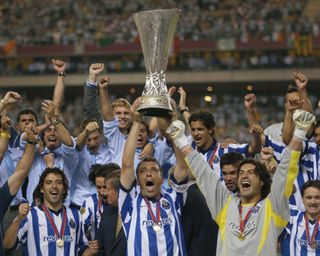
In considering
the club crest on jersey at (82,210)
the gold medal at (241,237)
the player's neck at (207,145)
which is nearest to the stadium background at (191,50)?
the player's neck at (207,145)

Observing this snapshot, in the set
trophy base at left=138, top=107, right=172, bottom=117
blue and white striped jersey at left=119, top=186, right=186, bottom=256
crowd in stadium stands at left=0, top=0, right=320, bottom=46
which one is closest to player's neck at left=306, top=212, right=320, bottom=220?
blue and white striped jersey at left=119, top=186, right=186, bottom=256

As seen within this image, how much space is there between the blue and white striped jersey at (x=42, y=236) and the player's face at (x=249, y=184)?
4.45ft

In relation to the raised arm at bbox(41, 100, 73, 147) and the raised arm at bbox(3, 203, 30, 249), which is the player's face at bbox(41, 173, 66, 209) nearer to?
the raised arm at bbox(3, 203, 30, 249)

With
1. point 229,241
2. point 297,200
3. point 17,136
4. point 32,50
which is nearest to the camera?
point 229,241

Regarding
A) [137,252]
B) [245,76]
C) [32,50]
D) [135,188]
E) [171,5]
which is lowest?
[137,252]

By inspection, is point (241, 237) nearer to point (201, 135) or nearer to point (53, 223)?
point (201, 135)

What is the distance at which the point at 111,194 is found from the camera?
17.7ft

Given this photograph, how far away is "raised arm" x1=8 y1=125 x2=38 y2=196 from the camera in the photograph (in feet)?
17.1

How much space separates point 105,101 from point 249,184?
6.27 ft

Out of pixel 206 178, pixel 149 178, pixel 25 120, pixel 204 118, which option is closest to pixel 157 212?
pixel 149 178

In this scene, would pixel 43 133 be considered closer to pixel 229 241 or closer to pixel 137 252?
pixel 137 252

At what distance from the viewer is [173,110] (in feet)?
16.1

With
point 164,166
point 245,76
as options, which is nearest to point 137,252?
point 164,166

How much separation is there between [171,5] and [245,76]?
460 cm
